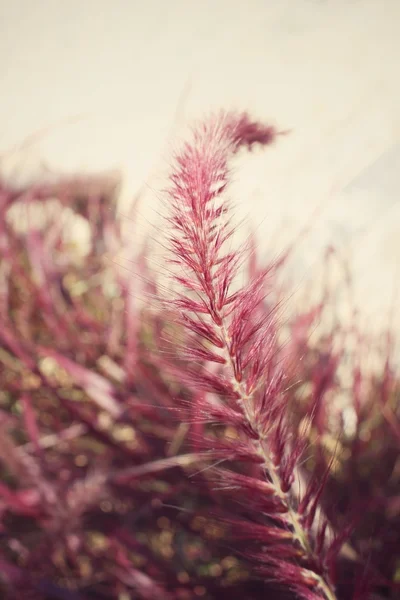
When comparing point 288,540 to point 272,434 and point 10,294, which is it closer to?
point 272,434

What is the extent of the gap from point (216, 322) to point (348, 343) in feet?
2.69

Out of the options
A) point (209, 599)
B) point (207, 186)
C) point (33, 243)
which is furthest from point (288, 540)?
point (33, 243)

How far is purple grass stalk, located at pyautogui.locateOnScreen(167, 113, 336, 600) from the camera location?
0.22 meters

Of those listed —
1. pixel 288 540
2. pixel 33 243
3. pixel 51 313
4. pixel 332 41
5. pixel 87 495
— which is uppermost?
pixel 332 41

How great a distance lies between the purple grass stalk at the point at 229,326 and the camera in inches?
8.5

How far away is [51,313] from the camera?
966mm

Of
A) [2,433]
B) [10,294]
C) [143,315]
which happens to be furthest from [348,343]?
[10,294]

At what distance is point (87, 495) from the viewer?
2.45 feet

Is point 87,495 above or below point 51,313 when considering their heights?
below

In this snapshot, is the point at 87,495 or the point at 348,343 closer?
the point at 87,495

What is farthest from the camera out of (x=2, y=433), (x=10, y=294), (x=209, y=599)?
(x=10, y=294)

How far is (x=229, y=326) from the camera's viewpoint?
0.74 feet

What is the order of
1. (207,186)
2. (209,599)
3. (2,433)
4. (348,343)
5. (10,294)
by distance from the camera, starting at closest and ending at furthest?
(207,186), (209,599), (2,433), (348,343), (10,294)

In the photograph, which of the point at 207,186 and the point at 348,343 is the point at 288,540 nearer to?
the point at 207,186
